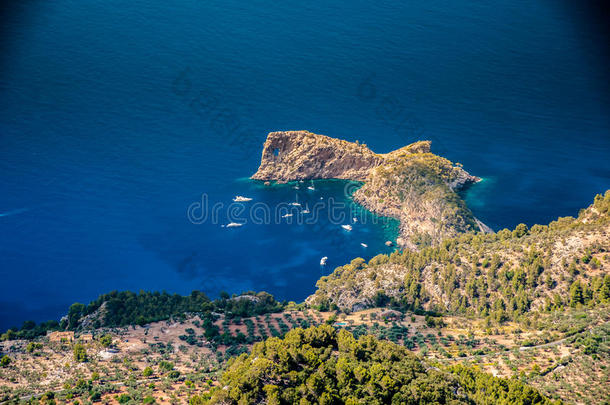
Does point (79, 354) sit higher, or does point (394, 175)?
point (394, 175)

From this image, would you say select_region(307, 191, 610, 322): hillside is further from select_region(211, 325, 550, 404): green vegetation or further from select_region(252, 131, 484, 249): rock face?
select_region(211, 325, 550, 404): green vegetation

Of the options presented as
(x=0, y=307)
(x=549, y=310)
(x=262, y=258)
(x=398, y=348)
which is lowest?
(x=398, y=348)

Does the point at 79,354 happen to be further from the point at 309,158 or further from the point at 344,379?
the point at 309,158

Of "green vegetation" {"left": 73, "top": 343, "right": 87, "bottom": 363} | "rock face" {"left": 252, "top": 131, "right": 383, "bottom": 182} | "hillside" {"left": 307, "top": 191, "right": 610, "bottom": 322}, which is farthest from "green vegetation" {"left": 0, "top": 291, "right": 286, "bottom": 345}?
"rock face" {"left": 252, "top": 131, "right": 383, "bottom": 182}

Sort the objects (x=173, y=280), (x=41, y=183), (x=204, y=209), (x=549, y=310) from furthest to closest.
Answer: (x=41, y=183)
(x=204, y=209)
(x=173, y=280)
(x=549, y=310)

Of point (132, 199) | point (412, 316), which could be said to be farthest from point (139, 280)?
point (412, 316)

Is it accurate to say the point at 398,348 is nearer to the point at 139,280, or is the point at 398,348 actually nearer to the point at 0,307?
the point at 139,280

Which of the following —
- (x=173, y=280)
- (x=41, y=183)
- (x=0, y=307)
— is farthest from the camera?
(x=41, y=183)

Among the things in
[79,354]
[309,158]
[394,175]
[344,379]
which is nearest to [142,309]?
[79,354]
